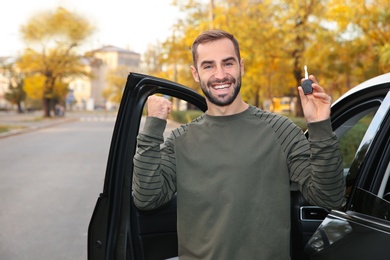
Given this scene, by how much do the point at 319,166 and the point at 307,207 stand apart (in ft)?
2.59

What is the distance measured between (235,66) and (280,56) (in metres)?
22.4

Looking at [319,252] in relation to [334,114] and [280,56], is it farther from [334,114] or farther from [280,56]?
[280,56]

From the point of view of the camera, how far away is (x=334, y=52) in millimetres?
20984

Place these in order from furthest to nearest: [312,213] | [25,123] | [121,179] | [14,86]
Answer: [14,86], [25,123], [312,213], [121,179]

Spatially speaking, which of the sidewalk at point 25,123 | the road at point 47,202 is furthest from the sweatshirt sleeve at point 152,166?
the sidewalk at point 25,123

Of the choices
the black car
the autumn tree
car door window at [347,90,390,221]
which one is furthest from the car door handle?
the autumn tree

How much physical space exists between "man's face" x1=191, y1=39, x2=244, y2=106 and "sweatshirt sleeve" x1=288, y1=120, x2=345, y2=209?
1.13 feet

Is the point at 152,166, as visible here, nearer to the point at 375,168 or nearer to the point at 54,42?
the point at 375,168

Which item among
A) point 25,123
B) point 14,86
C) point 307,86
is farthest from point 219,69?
point 14,86

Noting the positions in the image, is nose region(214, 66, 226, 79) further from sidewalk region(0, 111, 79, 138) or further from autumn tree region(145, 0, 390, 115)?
sidewalk region(0, 111, 79, 138)

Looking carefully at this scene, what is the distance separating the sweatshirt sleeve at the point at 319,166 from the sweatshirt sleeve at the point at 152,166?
485 mm

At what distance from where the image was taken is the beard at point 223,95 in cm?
216

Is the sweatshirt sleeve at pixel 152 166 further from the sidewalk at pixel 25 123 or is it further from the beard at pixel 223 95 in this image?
the sidewalk at pixel 25 123

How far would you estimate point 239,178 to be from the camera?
203cm
